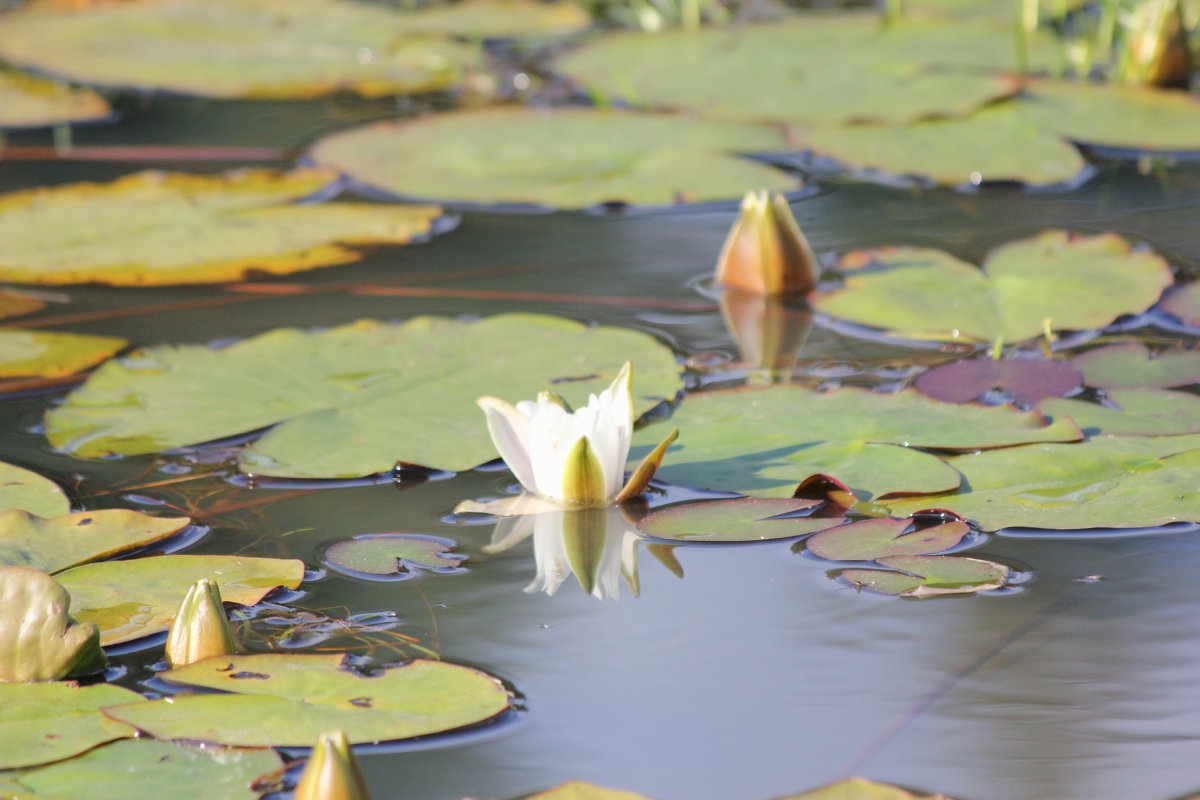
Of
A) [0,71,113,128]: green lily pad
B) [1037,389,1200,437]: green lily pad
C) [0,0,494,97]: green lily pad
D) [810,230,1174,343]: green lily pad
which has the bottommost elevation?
[1037,389,1200,437]: green lily pad

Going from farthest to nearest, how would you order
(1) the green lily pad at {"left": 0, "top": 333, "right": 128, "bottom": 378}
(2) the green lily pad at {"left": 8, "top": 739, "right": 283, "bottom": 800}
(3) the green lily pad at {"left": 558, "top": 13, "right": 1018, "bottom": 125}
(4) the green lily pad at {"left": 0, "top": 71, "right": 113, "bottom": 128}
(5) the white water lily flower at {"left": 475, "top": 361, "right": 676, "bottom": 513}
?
(4) the green lily pad at {"left": 0, "top": 71, "right": 113, "bottom": 128}, (3) the green lily pad at {"left": 558, "top": 13, "right": 1018, "bottom": 125}, (1) the green lily pad at {"left": 0, "top": 333, "right": 128, "bottom": 378}, (5) the white water lily flower at {"left": 475, "top": 361, "right": 676, "bottom": 513}, (2) the green lily pad at {"left": 8, "top": 739, "right": 283, "bottom": 800}

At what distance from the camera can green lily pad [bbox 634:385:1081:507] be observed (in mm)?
1656

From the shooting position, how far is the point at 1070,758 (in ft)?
3.70

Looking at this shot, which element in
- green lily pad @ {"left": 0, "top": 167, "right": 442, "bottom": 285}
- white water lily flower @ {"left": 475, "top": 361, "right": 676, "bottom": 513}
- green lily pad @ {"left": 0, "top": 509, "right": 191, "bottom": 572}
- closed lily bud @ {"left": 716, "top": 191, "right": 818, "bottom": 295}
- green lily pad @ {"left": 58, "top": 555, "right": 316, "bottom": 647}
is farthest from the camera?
green lily pad @ {"left": 0, "top": 167, "right": 442, "bottom": 285}

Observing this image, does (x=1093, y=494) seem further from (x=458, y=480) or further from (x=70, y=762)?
(x=70, y=762)

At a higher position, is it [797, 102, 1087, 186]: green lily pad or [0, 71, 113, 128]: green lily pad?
[0, 71, 113, 128]: green lily pad

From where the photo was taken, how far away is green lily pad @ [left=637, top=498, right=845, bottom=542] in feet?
5.07

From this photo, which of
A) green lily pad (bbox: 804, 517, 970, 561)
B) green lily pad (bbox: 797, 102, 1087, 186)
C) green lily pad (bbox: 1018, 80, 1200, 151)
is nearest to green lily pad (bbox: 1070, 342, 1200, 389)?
green lily pad (bbox: 804, 517, 970, 561)

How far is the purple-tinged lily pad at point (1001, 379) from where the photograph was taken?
1.90 metres

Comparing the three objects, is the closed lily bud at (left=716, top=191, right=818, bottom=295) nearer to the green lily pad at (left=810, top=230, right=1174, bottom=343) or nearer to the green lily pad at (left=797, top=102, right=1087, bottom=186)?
the green lily pad at (left=810, top=230, right=1174, bottom=343)

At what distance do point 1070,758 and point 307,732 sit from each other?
691 mm

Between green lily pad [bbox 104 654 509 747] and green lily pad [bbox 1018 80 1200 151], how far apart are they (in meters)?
2.54

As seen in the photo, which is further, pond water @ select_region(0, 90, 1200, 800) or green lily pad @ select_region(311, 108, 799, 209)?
green lily pad @ select_region(311, 108, 799, 209)

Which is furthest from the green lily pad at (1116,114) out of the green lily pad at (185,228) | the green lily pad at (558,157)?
the green lily pad at (185,228)
